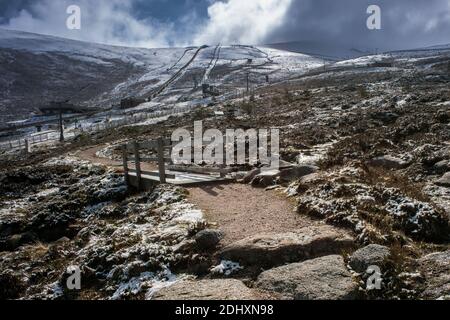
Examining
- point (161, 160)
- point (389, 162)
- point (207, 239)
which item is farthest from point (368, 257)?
point (389, 162)

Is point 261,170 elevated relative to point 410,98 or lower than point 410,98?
lower

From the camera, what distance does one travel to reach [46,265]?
1091 cm

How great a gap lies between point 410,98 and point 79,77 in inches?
5989

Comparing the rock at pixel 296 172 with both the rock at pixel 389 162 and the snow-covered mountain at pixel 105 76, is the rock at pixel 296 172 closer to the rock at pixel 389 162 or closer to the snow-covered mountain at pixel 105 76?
the rock at pixel 389 162

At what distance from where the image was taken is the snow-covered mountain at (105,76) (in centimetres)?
12088

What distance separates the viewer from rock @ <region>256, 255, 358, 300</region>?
636 centimetres

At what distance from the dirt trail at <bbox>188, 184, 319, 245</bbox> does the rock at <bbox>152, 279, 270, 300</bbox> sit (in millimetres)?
1926

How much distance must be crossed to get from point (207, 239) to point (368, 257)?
3.62 m

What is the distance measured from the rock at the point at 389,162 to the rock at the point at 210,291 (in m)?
11.1

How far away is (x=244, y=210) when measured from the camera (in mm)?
11531

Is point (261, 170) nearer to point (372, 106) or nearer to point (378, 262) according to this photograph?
point (378, 262)

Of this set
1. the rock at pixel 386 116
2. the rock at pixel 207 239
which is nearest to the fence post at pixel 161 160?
the rock at pixel 207 239

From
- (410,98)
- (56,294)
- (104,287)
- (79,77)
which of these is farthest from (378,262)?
(79,77)
